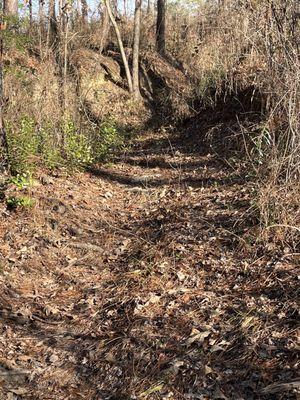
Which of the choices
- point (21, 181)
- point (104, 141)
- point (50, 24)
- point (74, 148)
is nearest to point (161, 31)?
point (50, 24)

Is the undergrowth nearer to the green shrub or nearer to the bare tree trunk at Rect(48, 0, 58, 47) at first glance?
the green shrub

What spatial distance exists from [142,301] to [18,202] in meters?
2.26

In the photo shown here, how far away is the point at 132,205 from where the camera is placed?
666cm

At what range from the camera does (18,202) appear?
214 inches

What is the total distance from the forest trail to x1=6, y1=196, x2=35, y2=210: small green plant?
0.10 m

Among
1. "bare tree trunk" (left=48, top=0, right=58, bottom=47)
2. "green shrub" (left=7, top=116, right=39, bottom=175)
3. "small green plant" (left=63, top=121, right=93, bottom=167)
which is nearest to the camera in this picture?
"green shrub" (left=7, top=116, right=39, bottom=175)

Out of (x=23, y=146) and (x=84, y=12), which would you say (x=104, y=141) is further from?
(x=84, y=12)

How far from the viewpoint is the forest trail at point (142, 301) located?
312 centimetres

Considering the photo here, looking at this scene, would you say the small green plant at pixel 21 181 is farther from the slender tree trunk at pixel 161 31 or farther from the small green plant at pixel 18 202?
the slender tree trunk at pixel 161 31

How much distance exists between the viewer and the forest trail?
312 centimetres

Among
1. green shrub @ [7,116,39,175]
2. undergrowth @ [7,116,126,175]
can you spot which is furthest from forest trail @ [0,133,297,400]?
undergrowth @ [7,116,126,175]

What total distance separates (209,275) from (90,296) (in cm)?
119

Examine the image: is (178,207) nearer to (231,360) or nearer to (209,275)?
(209,275)

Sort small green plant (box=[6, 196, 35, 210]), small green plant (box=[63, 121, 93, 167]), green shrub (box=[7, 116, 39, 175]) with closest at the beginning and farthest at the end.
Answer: small green plant (box=[6, 196, 35, 210]) → green shrub (box=[7, 116, 39, 175]) → small green plant (box=[63, 121, 93, 167])
